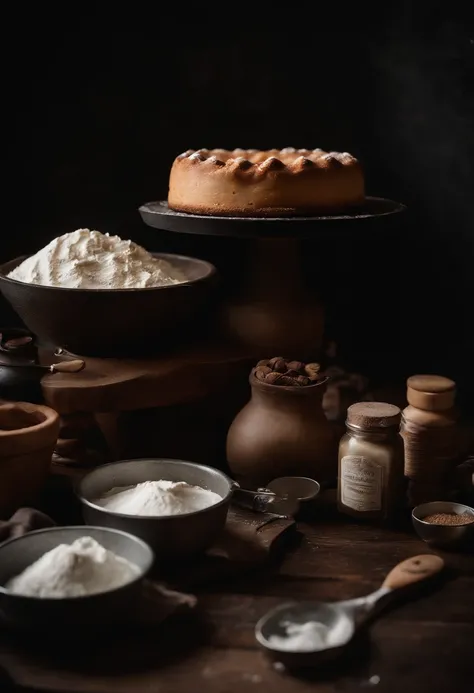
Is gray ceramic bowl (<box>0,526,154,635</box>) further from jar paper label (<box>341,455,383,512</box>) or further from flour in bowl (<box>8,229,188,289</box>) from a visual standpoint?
flour in bowl (<box>8,229,188,289</box>)

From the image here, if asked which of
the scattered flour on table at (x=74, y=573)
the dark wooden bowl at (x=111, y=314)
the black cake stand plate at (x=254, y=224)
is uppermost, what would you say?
the black cake stand plate at (x=254, y=224)

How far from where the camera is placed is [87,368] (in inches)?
61.2

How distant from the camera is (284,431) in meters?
1.46

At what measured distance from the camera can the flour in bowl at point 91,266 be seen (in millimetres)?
1561

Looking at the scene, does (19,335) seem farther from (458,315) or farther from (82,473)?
(458,315)

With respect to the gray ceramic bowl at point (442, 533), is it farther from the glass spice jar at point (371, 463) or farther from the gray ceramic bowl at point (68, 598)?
the gray ceramic bowl at point (68, 598)

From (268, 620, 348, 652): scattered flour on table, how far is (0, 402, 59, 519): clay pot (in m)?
0.42

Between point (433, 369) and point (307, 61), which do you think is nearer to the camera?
point (307, 61)

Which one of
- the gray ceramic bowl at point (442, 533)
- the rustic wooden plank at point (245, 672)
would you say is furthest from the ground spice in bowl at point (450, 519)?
the rustic wooden plank at point (245, 672)

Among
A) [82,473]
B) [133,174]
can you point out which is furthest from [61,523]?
[133,174]

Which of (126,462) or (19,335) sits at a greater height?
(19,335)

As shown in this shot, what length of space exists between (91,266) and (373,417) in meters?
0.53

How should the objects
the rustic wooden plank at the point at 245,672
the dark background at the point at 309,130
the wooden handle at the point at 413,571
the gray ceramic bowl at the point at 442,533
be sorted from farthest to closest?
the dark background at the point at 309,130 < the gray ceramic bowl at the point at 442,533 < the wooden handle at the point at 413,571 < the rustic wooden plank at the point at 245,672

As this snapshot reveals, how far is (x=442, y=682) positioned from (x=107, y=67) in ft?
4.26
